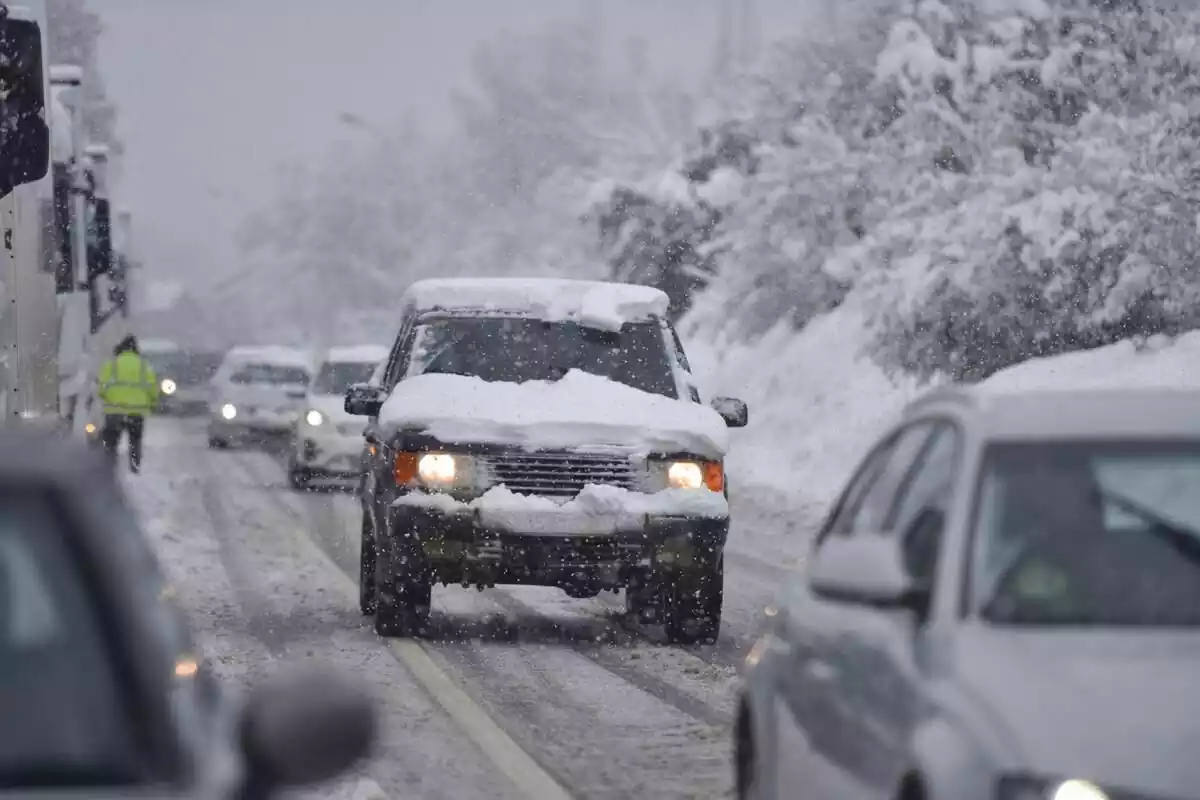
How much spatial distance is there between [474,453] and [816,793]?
24.6ft

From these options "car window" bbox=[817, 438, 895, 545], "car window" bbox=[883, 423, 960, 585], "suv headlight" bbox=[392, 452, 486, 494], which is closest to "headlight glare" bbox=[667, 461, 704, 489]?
"suv headlight" bbox=[392, 452, 486, 494]

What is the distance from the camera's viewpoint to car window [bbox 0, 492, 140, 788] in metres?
3.46

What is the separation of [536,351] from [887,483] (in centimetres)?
810

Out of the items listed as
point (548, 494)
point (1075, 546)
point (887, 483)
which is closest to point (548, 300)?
point (548, 494)

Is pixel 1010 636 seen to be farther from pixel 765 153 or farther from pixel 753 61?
pixel 753 61

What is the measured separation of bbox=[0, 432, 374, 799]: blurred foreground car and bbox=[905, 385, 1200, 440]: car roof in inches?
96.5

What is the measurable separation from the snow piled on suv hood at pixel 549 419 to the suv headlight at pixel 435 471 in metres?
0.11

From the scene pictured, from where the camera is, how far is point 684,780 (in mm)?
9055

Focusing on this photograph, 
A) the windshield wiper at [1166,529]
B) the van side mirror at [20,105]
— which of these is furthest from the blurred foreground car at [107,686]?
the van side mirror at [20,105]

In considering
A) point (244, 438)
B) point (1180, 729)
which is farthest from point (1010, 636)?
point (244, 438)

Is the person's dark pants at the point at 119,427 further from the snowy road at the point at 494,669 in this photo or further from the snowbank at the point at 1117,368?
the snowbank at the point at 1117,368

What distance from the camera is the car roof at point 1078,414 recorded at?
5832mm

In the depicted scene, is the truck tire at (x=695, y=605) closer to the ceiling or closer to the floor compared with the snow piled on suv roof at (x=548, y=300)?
closer to the floor

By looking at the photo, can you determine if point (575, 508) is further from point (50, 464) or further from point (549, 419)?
point (50, 464)
